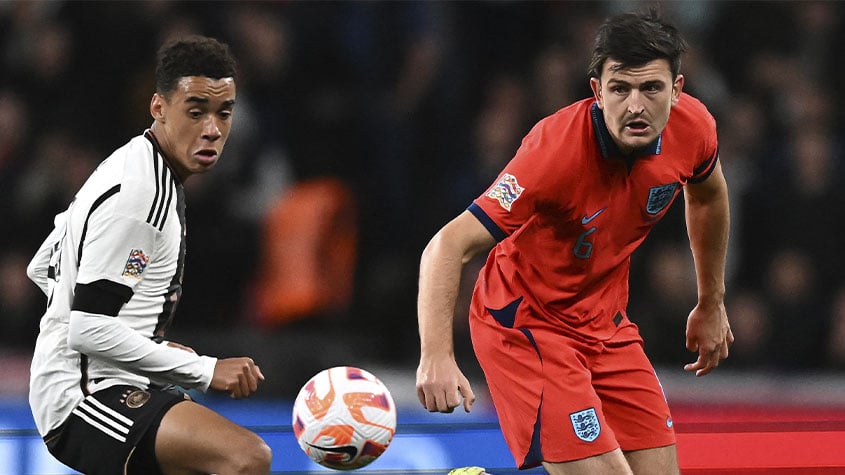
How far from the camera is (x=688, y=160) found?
12.3 ft

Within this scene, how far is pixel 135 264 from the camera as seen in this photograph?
3.39 m

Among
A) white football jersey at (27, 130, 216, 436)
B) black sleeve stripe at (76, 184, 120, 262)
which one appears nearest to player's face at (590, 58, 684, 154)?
white football jersey at (27, 130, 216, 436)

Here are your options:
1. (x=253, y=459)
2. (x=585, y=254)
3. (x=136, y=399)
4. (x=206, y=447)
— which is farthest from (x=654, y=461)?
(x=136, y=399)

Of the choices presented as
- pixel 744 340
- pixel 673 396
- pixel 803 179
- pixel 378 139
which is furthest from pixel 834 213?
pixel 378 139

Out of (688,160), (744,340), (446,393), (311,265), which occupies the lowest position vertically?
(744,340)

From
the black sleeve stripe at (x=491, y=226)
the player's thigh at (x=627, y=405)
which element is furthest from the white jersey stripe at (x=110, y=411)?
the player's thigh at (x=627, y=405)

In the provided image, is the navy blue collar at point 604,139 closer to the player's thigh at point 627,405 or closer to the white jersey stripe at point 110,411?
the player's thigh at point 627,405

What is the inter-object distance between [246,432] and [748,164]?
13.2ft

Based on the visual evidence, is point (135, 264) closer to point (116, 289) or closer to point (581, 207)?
point (116, 289)

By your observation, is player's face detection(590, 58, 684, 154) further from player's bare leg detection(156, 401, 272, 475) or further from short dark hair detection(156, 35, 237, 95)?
player's bare leg detection(156, 401, 272, 475)

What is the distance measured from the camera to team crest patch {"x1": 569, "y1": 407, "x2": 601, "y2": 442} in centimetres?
349

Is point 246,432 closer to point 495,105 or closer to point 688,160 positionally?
point 688,160

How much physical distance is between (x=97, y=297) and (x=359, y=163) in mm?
3154

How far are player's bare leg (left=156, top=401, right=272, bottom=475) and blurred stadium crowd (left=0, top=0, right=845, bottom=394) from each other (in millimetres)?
2411
